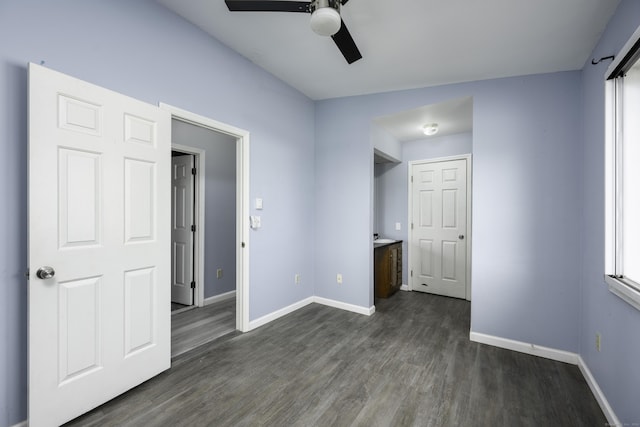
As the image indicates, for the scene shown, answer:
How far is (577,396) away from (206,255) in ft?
13.1

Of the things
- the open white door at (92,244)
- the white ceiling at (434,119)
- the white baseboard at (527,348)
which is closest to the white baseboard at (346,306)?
the white baseboard at (527,348)

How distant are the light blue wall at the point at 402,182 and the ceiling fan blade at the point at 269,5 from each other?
134 inches

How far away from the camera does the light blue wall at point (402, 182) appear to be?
439 cm

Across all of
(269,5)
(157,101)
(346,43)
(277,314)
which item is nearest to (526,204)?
(346,43)

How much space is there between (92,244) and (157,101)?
1138 mm

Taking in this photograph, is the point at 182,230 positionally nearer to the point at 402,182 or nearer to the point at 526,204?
the point at 402,182

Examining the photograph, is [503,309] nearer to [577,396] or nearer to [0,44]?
[577,396]

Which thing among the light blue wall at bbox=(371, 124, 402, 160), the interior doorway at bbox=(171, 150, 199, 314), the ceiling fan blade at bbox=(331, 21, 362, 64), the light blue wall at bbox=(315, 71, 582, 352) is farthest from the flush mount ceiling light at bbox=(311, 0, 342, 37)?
the interior doorway at bbox=(171, 150, 199, 314)

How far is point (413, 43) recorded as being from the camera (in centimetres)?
241

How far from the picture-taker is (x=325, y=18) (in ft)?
5.01

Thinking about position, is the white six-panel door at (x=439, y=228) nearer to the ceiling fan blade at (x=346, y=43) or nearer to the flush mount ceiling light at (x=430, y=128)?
the flush mount ceiling light at (x=430, y=128)

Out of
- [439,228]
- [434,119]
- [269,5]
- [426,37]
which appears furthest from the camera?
[439,228]

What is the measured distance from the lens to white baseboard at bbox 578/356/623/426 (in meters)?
1.68

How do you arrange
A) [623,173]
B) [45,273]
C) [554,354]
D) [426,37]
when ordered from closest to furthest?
[45,273] → [623,173] → [426,37] → [554,354]
